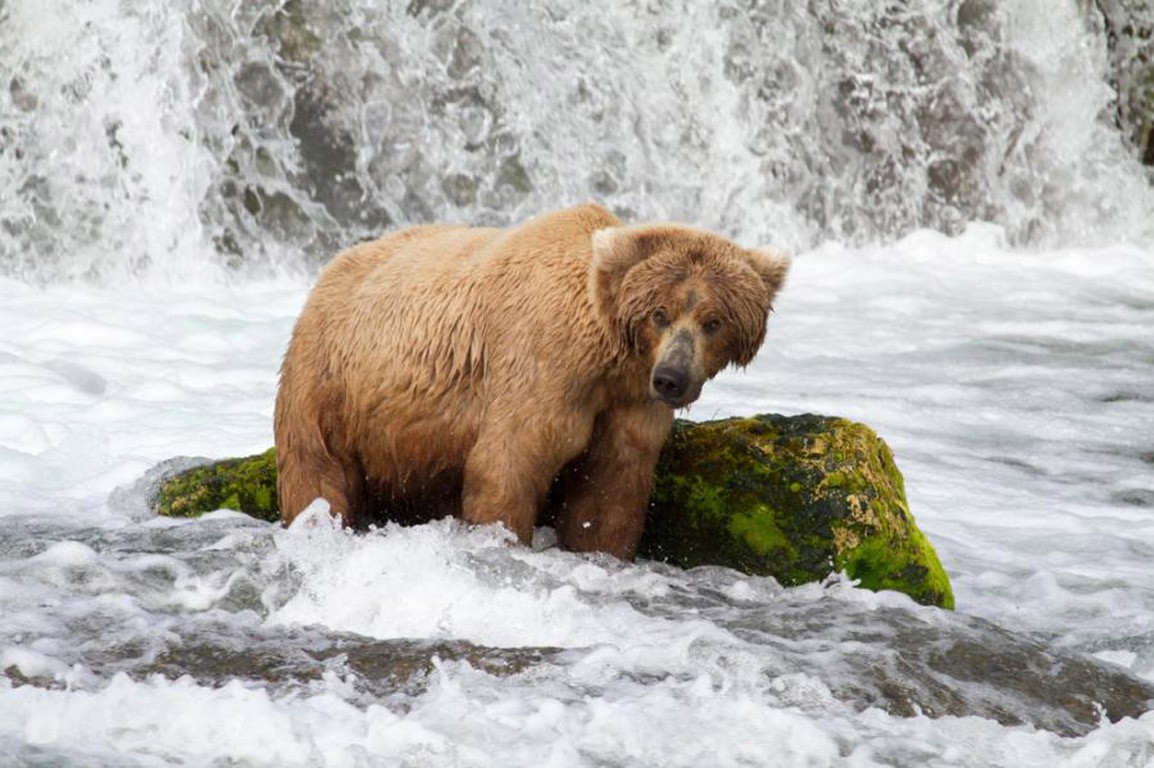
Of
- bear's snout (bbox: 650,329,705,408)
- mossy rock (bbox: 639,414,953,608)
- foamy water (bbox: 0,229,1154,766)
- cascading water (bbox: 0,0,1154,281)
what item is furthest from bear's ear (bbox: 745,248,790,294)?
cascading water (bbox: 0,0,1154,281)

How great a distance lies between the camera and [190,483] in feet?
26.1

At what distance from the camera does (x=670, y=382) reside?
621cm

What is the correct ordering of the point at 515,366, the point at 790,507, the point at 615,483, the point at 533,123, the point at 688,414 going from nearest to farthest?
the point at 515,366
the point at 615,483
the point at 790,507
the point at 688,414
the point at 533,123

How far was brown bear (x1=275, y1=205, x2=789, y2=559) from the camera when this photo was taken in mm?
6484

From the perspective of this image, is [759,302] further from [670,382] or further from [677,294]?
[670,382]

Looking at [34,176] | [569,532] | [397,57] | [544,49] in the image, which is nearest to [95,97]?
[34,176]

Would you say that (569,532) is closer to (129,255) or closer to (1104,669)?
(1104,669)

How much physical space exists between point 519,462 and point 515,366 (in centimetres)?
36

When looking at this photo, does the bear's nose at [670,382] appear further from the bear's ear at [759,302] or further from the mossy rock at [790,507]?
the mossy rock at [790,507]

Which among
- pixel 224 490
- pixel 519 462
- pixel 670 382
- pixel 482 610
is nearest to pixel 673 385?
pixel 670 382

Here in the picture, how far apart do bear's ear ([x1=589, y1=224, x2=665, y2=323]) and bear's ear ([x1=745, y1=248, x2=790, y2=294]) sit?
1.23ft

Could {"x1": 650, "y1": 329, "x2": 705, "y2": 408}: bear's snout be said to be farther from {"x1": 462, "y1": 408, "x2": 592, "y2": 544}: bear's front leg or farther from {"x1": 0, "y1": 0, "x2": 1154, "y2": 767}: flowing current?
{"x1": 0, "y1": 0, "x2": 1154, "y2": 767}: flowing current

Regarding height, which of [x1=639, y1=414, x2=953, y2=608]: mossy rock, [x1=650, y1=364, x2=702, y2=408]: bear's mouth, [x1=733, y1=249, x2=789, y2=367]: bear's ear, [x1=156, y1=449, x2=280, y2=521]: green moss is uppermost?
[x1=733, y1=249, x2=789, y2=367]: bear's ear

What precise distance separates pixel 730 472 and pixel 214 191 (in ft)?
31.4
